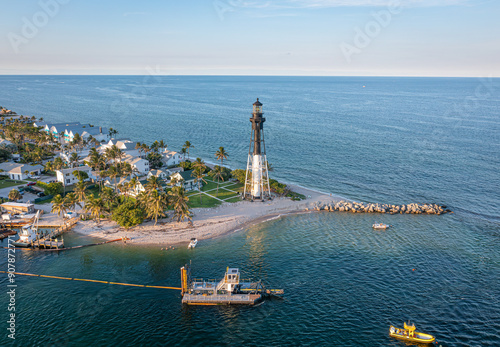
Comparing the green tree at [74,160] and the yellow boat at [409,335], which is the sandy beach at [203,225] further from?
the green tree at [74,160]

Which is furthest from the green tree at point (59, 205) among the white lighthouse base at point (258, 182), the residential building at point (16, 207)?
the white lighthouse base at point (258, 182)

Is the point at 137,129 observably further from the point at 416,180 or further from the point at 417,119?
the point at 417,119

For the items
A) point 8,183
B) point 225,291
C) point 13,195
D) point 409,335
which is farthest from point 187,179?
point 409,335

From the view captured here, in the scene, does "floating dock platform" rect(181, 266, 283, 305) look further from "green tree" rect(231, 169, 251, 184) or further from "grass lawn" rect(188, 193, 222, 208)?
"green tree" rect(231, 169, 251, 184)

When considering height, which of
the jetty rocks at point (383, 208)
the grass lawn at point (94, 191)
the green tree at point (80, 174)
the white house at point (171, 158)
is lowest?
the jetty rocks at point (383, 208)

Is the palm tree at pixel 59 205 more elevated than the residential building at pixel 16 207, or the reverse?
the palm tree at pixel 59 205
